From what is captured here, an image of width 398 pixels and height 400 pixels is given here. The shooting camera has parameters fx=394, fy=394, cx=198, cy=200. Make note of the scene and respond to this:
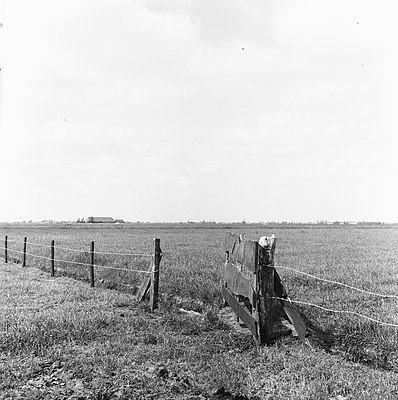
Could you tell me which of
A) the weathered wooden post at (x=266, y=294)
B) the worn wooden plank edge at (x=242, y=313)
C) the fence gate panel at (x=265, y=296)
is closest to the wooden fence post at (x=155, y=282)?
the worn wooden plank edge at (x=242, y=313)

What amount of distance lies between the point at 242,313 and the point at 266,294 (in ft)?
3.37

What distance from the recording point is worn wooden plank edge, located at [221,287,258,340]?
21.7ft

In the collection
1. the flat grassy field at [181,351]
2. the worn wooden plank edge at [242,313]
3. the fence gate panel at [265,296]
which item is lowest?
the flat grassy field at [181,351]

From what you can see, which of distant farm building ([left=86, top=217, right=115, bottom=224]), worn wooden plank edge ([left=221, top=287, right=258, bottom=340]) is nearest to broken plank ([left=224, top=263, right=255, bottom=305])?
worn wooden plank edge ([left=221, top=287, right=258, bottom=340])

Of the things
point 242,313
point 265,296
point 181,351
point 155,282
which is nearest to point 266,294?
point 265,296

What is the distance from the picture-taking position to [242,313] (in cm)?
738

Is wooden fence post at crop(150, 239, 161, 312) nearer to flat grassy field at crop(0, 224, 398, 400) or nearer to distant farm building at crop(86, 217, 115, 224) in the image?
flat grassy field at crop(0, 224, 398, 400)

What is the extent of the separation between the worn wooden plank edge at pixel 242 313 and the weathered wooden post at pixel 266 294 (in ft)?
0.54

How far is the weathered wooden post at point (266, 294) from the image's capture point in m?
6.49

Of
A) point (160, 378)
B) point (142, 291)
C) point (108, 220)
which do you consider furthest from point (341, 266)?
point (108, 220)

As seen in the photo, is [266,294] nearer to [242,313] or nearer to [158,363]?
[242,313]

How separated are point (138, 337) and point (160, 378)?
1944 mm

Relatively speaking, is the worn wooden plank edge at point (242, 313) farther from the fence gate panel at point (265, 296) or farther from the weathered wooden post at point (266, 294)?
the weathered wooden post at point (266, 294)

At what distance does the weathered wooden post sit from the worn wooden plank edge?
0.54 feet
